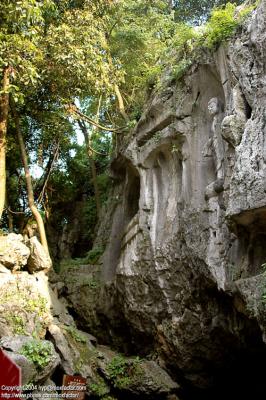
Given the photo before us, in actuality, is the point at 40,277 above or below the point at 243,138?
below

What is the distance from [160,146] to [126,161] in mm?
2250

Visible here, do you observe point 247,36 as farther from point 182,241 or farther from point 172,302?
point 172,302

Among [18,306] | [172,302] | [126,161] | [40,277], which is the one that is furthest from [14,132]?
[172,302]

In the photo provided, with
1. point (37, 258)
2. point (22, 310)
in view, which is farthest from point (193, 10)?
point (22, 310)

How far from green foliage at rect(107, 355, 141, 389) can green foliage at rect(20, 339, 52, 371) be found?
268cm

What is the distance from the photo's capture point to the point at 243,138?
30.1ft

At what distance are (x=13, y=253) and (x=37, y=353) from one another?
371 cm

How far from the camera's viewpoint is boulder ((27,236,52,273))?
13.5 meters

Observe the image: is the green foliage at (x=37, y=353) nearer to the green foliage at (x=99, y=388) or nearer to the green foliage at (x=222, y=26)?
the green foliage at (x=99, y=388)

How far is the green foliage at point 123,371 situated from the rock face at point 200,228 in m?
0.77

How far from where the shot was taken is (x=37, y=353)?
32.6 ft

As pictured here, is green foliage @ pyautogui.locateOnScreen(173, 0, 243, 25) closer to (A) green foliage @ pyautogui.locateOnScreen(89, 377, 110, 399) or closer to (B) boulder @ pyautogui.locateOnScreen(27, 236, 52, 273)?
(B) boulder @ pyautogui.locateOnScreen(27, 236, 52, 273)

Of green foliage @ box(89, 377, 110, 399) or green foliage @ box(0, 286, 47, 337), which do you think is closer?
green foliage @ box(0, 286, 47, 337)

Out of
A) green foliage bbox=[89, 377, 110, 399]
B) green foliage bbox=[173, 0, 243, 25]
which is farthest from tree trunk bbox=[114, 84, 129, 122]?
green foliage bbox=[89, 377, 110, 399]
